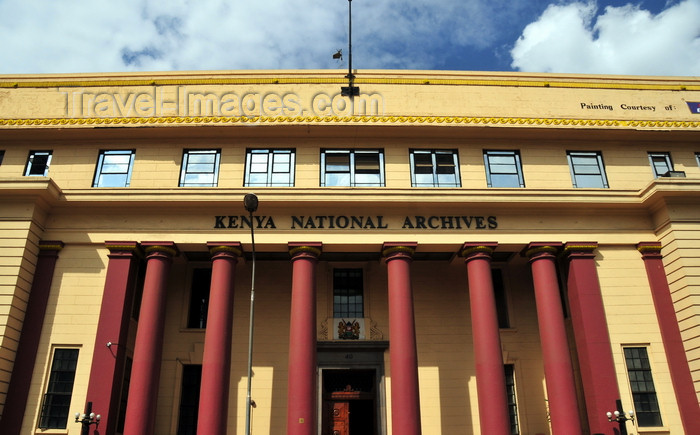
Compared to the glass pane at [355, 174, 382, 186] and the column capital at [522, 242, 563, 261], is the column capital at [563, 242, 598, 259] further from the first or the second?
the glass pane at [355, 174, 382, 186]

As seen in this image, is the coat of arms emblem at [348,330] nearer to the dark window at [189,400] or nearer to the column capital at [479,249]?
the column capital at [479,249]

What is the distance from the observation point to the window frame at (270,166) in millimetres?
23641

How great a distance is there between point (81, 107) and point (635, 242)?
2474 cm

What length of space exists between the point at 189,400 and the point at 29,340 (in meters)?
6.74

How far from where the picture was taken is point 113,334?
67.3ft

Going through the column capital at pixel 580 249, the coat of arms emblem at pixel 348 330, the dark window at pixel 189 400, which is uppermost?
the column capital at pixel 580 249

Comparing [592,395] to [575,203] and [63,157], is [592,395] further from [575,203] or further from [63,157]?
[63,157]

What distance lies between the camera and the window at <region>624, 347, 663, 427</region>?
20.2m

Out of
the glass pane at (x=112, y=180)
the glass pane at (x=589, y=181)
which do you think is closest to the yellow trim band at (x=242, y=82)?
the glass pane at (x=112, y=180)

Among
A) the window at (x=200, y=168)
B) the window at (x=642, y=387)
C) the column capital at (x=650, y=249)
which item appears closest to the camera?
the window at (x=642, y=387)

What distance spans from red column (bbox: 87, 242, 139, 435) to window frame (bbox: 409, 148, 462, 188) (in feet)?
39.9

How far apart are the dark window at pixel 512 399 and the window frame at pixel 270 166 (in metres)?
12.6

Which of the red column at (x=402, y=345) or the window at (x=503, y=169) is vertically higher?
the window at (x=503, y=169)

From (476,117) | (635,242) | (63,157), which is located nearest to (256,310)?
(63,157)
